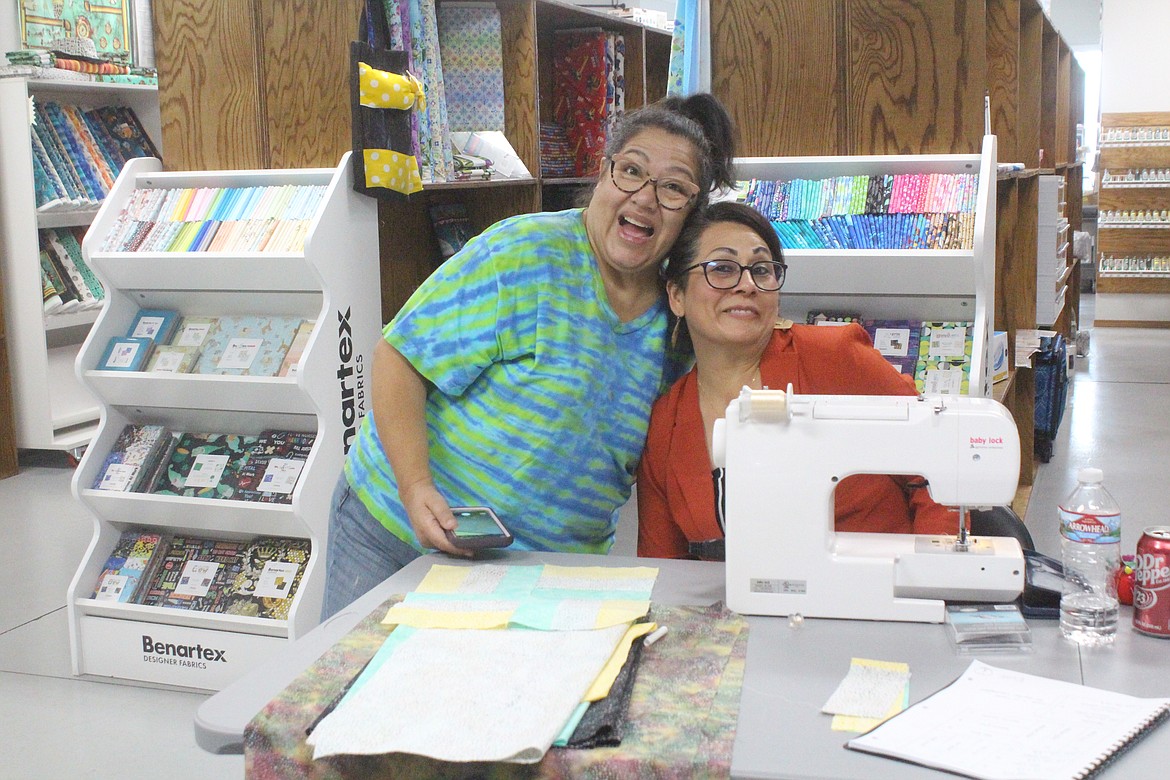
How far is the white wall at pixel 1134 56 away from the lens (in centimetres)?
1144

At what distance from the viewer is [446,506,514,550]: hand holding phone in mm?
2014

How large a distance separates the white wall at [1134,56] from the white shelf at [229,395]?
10.1 metres

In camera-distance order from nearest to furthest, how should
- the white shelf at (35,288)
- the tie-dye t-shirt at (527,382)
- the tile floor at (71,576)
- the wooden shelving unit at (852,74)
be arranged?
1. the tie-dye t-shirt at (527,382)
2. the tile floor at (71,576)
3. the wooden shelving unit at (852,74)
4. the white shelf at (35,288)

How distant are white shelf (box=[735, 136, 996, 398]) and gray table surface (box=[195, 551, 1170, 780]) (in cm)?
167

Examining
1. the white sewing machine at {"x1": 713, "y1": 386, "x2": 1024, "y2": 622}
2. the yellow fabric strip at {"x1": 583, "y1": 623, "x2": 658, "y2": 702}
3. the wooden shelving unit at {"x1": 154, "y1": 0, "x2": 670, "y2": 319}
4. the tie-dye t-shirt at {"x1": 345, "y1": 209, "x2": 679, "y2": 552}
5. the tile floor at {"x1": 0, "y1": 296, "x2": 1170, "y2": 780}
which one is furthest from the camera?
the wooden shelving unit at {"x1": 154, "y1": 0, "x2": 670, "y2": 319}

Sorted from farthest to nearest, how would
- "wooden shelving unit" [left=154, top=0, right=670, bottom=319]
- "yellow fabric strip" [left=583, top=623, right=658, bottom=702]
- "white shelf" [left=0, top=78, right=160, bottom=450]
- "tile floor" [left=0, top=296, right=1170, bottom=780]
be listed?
"white shelf" [left=0, top=78, right=160, bottom=450] → "wooden shelving unit" [left=154, top=0, right=670, bottom=319] → "tile floor" [left=0, top=296, right=1170, bottom=780] → "yellow fabric strip" [left=583, top=623, right=658, bottom=702]

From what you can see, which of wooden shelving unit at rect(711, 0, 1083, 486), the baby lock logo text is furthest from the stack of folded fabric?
the baby lock logo text

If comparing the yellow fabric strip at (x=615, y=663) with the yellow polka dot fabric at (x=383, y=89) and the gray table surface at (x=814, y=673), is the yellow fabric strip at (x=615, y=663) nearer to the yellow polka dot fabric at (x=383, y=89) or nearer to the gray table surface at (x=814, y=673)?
the gray table surface at (x=814, y=673)

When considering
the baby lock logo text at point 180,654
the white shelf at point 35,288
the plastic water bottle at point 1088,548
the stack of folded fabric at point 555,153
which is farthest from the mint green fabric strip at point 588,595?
the white shelf at point 35,288

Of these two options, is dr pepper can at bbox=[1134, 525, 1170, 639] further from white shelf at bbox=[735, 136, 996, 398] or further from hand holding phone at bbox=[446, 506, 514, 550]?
white shelf at bbox=[735, 136, 996, 398]

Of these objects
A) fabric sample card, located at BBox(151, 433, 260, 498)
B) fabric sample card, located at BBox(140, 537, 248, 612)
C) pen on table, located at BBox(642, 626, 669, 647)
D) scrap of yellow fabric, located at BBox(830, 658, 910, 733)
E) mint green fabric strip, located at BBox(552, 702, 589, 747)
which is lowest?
fabric sample card, located at BBox(140, 537, 248, 612)

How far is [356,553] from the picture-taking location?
91.1 inches

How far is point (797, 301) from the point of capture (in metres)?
3.70

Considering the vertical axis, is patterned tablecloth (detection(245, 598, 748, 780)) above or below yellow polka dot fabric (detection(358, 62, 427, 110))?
below
